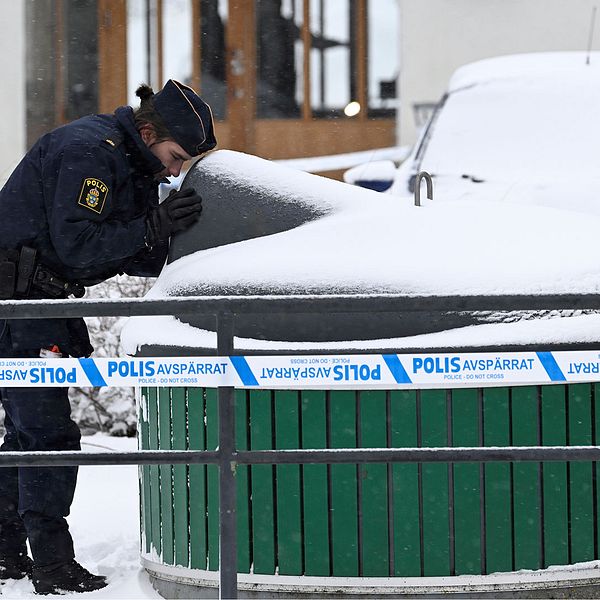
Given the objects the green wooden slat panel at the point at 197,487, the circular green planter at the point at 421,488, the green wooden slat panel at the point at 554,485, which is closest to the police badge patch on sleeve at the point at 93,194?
the green wooden slat panel at the point at 197,487

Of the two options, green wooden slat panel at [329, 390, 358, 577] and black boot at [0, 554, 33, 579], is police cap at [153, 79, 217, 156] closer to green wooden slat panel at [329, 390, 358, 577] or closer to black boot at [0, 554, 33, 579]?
green wooden slat panel at [329, 390, 358, 577]

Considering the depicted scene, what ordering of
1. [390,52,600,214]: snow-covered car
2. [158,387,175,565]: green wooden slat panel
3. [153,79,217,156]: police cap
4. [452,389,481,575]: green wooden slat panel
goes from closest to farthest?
A: 1. [452,389,481,575]: green wooden slat panel
2. [158,387,175,565]: green wooden slat panel
3. [153,79,217,156]: police cap
4. [390,52,600,214]: snow-covered car

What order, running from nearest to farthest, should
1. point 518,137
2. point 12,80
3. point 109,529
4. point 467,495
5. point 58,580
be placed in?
point 467,495
point 58,580
point 109,529
point 518,137
point 12,80

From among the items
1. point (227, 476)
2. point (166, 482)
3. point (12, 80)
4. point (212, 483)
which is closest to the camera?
point (227, 476)

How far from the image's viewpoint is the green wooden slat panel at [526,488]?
3.11 m

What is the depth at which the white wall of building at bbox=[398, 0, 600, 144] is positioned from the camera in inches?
496

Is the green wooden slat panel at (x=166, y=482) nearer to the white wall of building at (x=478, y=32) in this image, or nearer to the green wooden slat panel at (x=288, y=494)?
the green wooden slat panel at (x=288, y=494)

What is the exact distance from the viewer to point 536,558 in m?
3.15

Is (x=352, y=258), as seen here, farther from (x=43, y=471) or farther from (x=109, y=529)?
(x=109, y=529)

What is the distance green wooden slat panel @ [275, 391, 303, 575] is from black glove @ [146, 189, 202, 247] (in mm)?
651

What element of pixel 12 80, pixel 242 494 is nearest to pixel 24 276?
pixel 242 494

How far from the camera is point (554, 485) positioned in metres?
3.14

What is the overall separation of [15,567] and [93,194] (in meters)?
1.23

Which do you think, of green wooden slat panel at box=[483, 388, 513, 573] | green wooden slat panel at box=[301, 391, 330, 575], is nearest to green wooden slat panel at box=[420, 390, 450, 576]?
green wooden slat panel at box=[483, 388, 513, 573]
